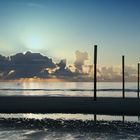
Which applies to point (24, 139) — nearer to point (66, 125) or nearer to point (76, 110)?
point (66, 125)

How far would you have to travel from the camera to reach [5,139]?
16.9 meters

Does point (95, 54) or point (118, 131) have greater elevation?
point (95, 54)

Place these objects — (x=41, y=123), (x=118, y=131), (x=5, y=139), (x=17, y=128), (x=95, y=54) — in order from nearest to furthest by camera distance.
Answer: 1. (x=5, y=139)
2. (x=118, y=131)
3. (x=17, y=128)
4. (x=41, y=123)
5. (x=95, y=54)

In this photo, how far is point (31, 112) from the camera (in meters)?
31.2

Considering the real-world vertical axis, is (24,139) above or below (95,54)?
below

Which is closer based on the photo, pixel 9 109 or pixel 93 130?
pixel 93 130

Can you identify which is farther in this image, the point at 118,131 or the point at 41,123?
the point at 41,123

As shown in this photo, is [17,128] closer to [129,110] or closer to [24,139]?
[24,139]

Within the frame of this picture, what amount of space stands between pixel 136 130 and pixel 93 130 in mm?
2166

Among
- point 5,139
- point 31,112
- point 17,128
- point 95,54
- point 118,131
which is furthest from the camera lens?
point 95,54

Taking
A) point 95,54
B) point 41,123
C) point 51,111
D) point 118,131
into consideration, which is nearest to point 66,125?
point 41,123

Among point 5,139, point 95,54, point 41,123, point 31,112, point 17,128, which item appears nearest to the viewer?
point 5,139

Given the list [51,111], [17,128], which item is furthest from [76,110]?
[17,128]

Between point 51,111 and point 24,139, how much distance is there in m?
14.5
